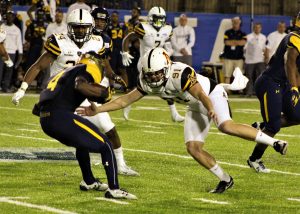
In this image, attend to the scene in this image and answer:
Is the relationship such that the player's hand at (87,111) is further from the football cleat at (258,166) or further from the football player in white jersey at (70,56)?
the football cleat at (258,166)

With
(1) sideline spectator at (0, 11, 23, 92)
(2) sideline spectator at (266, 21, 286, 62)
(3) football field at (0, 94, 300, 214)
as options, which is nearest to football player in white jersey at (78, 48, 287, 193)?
(3) football field at (0, 94, 300, 214)

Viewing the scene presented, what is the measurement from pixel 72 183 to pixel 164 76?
1343mm

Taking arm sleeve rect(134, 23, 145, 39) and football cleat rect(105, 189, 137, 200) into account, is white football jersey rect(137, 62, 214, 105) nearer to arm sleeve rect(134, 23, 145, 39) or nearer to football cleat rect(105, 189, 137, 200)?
football cleat rect(105, 189, 137, 200)

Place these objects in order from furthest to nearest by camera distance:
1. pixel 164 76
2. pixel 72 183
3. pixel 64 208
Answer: pixel 72 183, pixel 164 76, pixel 64 208

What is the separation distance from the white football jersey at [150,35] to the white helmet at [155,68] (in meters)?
6.37

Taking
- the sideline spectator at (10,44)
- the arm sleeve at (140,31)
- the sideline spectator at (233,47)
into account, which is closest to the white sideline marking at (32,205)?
the arm sleeve at (140,31)

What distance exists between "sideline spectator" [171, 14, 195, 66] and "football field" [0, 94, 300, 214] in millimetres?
5575

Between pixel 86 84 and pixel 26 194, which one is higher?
pixel 86 84

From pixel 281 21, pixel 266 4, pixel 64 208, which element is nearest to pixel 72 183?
pixel 64 208

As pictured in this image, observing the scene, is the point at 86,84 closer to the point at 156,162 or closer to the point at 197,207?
the point at 197,207

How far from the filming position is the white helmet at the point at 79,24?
8.42 meters

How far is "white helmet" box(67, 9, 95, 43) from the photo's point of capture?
8.42m

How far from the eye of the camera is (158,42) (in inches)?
549

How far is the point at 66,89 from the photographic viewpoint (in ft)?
23.9
